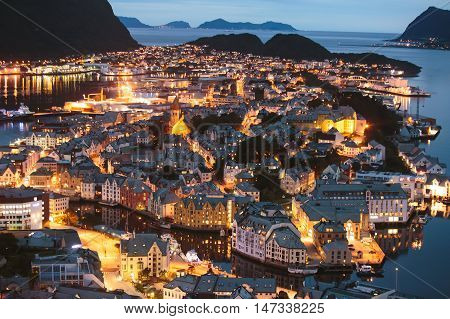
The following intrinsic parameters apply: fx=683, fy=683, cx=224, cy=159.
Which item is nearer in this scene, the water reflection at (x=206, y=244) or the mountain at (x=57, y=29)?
the water reflection at (x=206, y=244)

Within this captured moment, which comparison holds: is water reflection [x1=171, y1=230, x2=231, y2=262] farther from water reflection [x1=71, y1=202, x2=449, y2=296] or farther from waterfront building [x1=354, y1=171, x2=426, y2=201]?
waterfront building [x1=354, y1=171, x2=426, y2=201]

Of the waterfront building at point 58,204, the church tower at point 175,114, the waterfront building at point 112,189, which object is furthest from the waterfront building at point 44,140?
the waterfront building at point 58,204

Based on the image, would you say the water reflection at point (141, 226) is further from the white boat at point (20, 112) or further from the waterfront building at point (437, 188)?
the white boat at point (20, 112)

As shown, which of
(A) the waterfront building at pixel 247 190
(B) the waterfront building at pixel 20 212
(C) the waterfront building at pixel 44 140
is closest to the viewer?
(B) the waterfront building at pixel 20 212

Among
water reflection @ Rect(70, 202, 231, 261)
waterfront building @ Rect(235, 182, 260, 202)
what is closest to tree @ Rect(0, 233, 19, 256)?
water reflection @ Rect(70, 202, 231, 261)

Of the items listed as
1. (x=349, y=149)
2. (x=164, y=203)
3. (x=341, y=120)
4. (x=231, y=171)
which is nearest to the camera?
(x=164, y=203)

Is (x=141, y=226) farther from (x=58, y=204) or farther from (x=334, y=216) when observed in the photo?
(x=334, y=216)

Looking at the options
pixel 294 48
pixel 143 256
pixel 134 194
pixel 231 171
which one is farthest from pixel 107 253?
pixel 294 48
